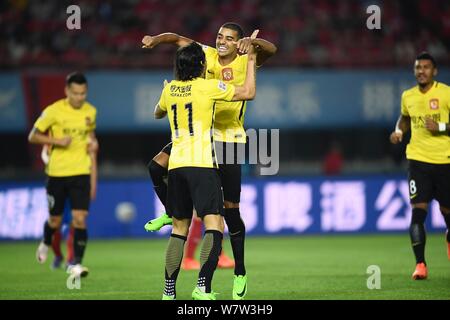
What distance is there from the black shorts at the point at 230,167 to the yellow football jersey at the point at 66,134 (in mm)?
3110

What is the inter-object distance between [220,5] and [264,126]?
162 inches

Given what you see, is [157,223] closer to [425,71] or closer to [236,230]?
[236,230]

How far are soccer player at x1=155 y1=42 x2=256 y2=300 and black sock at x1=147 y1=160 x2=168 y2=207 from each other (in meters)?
0.79

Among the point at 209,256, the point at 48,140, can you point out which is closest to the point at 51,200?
the point at 48,140

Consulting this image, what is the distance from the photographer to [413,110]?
10773mm

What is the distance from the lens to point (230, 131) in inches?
347

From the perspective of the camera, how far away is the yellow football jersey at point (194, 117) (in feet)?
26.0

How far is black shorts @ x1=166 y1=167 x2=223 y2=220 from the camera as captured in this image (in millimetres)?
7973

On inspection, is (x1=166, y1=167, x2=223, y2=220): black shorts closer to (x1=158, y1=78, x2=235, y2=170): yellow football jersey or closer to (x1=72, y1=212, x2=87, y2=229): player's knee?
(x1=158, y1=78, x2=235, y2=170): yellow football jersey

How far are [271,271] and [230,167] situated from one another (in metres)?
3.26

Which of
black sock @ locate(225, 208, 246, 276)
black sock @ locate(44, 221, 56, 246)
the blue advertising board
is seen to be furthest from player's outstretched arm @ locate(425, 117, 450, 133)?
the blue advertising board

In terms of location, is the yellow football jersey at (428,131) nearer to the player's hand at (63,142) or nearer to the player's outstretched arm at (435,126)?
the player's outstretched arm at (435,126)

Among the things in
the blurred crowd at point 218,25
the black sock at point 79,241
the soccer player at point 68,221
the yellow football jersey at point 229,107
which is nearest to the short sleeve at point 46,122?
the soccer player at point 68,221

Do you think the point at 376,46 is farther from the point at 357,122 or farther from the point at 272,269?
the point at 272,269
